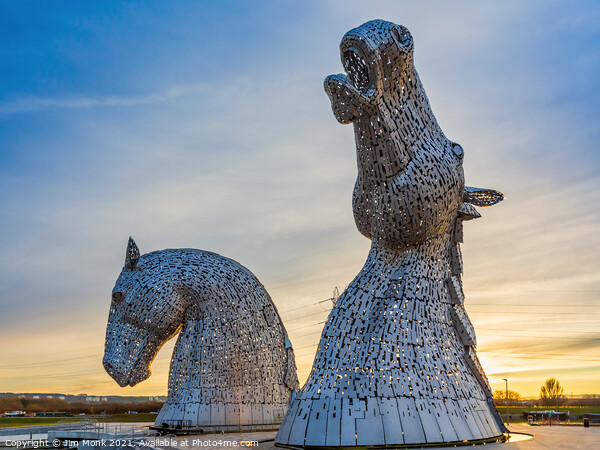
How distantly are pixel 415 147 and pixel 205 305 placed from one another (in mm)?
7724

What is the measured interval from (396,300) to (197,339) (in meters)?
7.07

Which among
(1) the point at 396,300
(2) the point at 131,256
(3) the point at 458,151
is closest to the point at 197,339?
(2) the point at 131,256

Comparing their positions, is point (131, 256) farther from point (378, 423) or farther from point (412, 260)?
point (378, 423)

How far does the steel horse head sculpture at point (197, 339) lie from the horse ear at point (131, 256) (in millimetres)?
25

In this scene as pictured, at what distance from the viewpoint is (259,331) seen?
50.2 feet

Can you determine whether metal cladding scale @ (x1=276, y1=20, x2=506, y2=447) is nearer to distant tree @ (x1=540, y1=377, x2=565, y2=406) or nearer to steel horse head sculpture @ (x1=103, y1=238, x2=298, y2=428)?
steel horse head sculpture @ (x1=103, y1=238, x2=298, y2=428)

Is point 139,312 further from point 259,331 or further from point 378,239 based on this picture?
point 378,239

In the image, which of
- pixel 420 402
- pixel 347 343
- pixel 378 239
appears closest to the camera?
pixel 420 402

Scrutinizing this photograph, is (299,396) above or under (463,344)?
under

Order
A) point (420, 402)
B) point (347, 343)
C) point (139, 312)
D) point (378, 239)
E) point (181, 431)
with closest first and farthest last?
point (420, 402) < point (347, 343) < point (378, 239) < point (181, 431) < point (139, 312)

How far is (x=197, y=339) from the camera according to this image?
14.9 m

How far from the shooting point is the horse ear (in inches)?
586

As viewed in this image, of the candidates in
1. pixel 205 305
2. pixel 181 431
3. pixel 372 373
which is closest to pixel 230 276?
pixel 205 305

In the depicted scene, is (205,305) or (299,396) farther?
(205,305)
